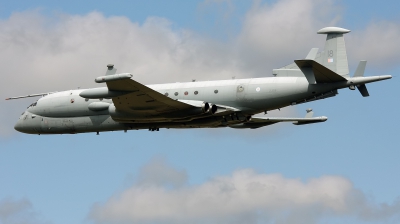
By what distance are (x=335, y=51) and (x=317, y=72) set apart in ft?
9.52

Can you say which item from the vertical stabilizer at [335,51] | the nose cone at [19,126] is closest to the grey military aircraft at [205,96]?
the vertical stabilizer at [335,51]

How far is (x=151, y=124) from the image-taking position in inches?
2421

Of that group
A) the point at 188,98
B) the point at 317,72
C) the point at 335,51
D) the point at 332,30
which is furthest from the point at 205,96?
the point at 332,30

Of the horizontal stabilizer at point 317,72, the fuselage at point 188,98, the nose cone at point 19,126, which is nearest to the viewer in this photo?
the horizontal stabilizer at point 317,72

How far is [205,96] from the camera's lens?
59250mm

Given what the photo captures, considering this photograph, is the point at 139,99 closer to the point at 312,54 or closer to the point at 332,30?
the point at 312,54

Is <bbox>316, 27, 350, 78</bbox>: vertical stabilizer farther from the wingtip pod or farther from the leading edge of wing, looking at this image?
the leading edge of wing

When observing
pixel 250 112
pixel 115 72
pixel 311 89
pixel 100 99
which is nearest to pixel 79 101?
pixel 100 99

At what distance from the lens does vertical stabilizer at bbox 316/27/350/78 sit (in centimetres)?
5747

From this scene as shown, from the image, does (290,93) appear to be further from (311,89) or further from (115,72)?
(115,72)

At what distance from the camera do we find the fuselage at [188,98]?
57750mm

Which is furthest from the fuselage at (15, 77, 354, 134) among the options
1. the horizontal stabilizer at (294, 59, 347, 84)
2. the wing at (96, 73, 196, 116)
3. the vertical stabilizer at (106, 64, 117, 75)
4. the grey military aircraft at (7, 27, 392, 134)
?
the vertical stabilizer at (106, 64, 117, 75)

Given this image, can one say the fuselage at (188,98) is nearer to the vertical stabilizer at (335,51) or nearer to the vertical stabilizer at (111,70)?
the vertical stabilizer at (335,51)

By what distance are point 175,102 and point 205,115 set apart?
2.36 m
